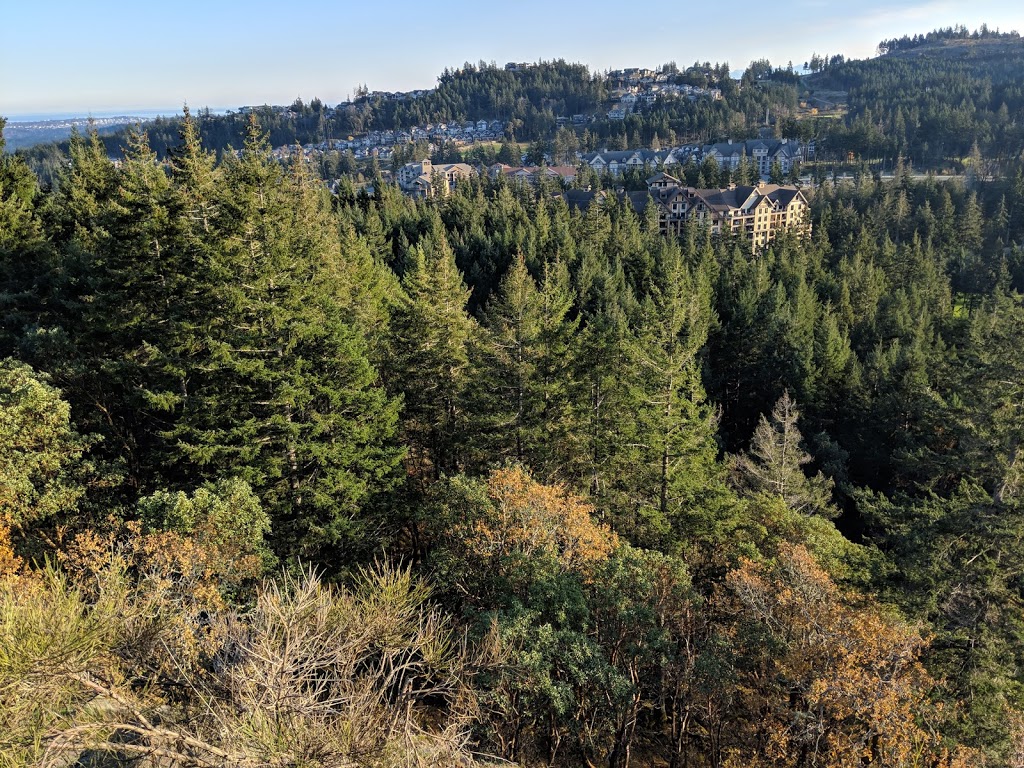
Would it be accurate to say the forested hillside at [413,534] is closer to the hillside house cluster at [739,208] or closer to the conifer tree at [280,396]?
the conifer tree at [280,396]

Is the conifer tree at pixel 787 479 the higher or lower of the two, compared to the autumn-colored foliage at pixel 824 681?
lower

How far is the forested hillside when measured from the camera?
8203mm

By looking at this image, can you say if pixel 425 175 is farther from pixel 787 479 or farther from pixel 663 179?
pixel 787 479

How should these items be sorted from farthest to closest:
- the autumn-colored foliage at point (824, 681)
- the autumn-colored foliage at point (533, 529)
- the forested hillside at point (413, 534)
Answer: the autumn-colored foliage at point (533, 529) → the autumn-colored foliage at point (824, 681) → the forested hillside at point (413, 534)

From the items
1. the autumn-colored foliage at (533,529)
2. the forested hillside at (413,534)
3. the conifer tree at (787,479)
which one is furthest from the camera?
the conifer tree at (787,479)

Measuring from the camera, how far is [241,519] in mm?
13305

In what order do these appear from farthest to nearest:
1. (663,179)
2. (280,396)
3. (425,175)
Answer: (425,175) < (663,179) < (280,396)

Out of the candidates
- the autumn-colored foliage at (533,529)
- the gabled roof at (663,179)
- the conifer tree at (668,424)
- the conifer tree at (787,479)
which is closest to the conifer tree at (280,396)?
the autumn-colored foliage at (533,529)

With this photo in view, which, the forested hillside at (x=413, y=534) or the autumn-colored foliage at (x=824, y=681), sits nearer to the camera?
the forested hillside at (x=413, y=534)

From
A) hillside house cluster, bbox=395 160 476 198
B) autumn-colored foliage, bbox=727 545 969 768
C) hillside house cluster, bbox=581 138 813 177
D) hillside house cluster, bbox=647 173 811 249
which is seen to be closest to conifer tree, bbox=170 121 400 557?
autumn-colored foliage, bbox=727 545 969 768

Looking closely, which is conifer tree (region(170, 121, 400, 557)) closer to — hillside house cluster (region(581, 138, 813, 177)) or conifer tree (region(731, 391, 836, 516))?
conifer tree (region(731, 391, 836, 516))

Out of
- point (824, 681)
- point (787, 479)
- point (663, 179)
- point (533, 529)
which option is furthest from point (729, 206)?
point (824, 681)

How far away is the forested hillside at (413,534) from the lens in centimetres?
820

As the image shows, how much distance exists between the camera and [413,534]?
20.4 meters
